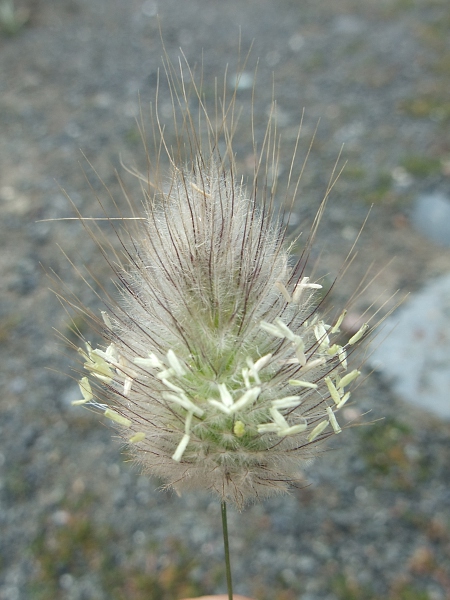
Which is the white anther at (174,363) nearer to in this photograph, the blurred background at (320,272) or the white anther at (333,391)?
the white anther at (333,391)

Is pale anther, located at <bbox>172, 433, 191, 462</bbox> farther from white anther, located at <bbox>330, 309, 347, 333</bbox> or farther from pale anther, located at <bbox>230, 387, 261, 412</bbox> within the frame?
white anther, located at <bbox>330, 309, 347, 333</bbox>

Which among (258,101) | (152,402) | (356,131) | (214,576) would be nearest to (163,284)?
(152,402)

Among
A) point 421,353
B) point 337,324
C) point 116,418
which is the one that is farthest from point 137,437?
point 421,353

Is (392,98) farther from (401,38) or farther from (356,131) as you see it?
(401,38)

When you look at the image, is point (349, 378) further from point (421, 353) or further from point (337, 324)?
point (421, 353)

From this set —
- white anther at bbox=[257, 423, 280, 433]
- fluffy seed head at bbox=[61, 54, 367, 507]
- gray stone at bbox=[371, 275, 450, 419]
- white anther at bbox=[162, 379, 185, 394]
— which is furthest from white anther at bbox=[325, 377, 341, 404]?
gray stone at bbox=[371, 275, 450, 419]

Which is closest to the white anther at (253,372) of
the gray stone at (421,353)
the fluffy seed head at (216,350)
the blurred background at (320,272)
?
the fluffy seed head at (216,350)
